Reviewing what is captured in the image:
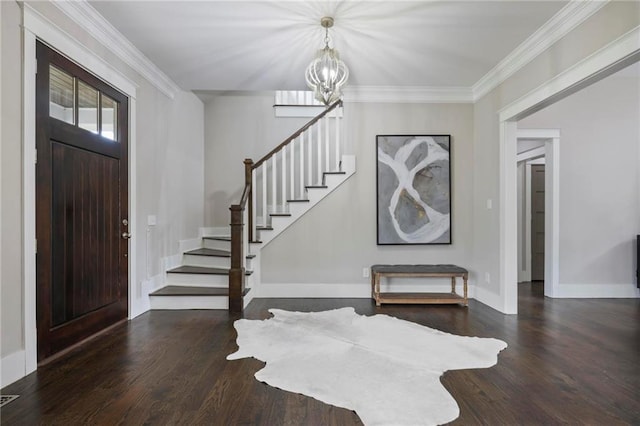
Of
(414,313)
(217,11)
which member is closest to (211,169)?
(217,11)

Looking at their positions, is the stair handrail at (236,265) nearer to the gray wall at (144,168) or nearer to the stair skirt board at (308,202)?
the stair skirt board at (308,202)

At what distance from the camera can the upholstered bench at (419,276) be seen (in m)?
4.07

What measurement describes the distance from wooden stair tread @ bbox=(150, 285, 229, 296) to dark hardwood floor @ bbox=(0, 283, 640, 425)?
445 millimetres

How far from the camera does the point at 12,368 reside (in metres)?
2.15

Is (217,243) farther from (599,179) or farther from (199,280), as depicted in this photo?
(599,179)

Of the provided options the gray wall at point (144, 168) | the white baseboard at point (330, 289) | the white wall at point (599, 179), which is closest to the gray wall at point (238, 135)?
the gray wall at point (144, 168)

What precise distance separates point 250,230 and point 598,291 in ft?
16.3

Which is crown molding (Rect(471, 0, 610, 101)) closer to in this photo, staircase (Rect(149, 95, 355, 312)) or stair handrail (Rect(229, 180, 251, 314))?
staircase (Rect(149, 95, 355, 312))

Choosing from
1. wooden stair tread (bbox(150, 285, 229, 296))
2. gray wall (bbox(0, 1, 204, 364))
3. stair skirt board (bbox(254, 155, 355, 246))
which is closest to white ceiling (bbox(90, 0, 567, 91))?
gray wall (bbox(0, 1, 204, 364))

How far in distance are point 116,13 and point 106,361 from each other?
293cm

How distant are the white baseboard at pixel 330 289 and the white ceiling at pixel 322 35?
2.79 meters

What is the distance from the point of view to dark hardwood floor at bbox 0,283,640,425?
1.80 m

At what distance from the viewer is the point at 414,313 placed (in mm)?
3799

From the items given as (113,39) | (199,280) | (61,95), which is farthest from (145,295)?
(113,39)
